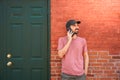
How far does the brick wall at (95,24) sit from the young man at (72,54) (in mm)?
675

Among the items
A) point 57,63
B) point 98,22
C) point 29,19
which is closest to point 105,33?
point 98,22

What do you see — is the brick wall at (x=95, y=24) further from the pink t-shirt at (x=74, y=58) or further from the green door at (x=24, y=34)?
the pink t-shirt at (x=74, y=58)

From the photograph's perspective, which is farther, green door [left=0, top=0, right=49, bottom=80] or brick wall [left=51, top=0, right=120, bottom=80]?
green door [left=0, top=0, right=49, bottom=80]

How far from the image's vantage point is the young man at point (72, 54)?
18.1 feet

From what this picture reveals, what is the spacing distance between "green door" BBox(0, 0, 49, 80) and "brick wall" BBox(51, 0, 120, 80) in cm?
32

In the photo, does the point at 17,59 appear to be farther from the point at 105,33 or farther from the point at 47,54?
the point at 105,33

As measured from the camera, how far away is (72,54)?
18.4 ft

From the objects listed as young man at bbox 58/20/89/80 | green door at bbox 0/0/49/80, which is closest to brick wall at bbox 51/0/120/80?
green door at bbox 0/0/49/80

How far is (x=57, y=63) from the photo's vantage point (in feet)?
21.0

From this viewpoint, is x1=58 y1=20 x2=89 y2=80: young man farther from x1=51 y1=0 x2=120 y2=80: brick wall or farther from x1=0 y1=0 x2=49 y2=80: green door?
x1=0 y1=0 x2=49 y2=80: green door

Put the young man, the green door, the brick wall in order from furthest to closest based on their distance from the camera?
the green door
the brick wall
the young man

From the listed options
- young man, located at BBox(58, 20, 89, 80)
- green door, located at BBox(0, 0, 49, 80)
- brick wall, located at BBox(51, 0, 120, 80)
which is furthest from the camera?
green door, located at BBox(0, 0, 49, 80)

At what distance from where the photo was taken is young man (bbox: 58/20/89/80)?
5527mm

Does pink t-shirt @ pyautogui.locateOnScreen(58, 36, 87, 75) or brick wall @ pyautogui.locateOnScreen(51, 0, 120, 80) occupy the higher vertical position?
brick wall @ pyautogui.locateOnScreen(51, 0, 120, 80)
